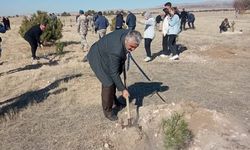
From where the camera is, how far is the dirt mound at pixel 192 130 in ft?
17.9

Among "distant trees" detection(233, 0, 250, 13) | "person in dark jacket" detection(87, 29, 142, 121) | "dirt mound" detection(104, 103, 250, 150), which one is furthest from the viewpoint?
"distant trees" detection(233, 0, 250, 13)

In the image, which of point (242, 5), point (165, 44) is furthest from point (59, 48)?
point (242, 5)

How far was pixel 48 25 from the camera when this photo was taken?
20141mm

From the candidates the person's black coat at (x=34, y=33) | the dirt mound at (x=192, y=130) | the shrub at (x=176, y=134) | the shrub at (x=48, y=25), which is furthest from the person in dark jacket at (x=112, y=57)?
the shrub at (x=48, y=25)

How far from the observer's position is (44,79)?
1092 centimetres

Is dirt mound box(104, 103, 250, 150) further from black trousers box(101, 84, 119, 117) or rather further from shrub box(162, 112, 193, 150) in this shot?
black trousers box(101, 84, 119, 117)

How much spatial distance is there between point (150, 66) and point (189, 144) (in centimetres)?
698

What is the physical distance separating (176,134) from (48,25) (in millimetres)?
15676

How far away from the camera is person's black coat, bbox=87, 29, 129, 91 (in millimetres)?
6160

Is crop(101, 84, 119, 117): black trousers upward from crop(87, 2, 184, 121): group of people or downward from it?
downward

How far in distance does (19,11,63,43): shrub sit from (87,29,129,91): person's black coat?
1362 cm

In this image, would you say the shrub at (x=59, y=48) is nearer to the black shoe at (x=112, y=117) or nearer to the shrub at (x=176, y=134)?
the black shoe at (x=112, y=117)

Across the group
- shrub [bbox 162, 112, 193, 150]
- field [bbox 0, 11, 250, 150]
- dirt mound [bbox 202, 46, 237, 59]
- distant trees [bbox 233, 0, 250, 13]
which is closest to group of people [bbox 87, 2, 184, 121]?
field [bbox 0, 11, 250, 150]

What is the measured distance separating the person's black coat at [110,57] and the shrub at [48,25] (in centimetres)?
1362
